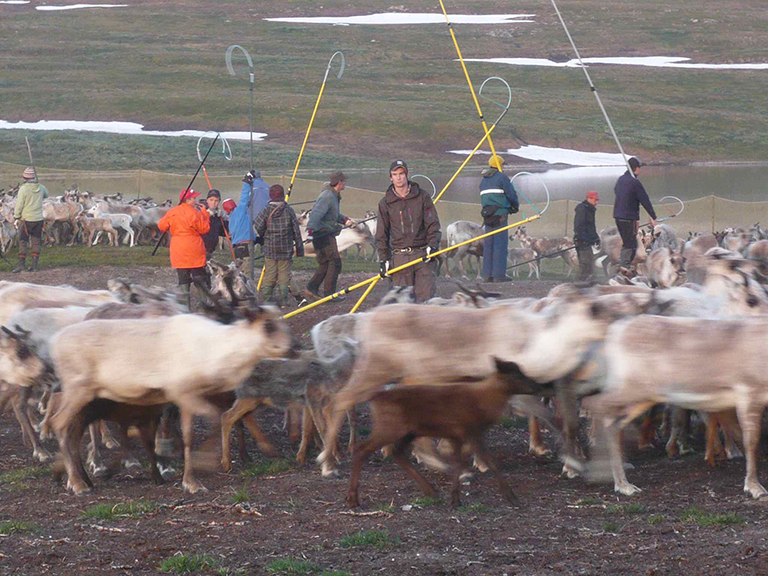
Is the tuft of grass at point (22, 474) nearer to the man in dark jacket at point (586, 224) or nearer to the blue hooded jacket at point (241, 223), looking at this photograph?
the blue hooded jacket at point (241, 223)

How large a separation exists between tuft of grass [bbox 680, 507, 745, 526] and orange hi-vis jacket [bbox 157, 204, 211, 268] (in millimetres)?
8128

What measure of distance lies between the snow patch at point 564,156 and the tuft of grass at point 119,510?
47.9 m

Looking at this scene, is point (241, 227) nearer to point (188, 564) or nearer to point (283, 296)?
point (283, 296)

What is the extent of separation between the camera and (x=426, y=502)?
6.74 m

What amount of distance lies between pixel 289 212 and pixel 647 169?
128ft

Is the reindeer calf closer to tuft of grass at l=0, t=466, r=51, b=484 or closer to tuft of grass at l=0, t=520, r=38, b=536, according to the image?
tuft of grass at l=0, t=520, r=38, b=536

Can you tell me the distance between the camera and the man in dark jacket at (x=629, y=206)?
14.9m

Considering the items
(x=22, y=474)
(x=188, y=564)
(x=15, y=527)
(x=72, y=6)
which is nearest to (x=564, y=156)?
(x=22, y=474)

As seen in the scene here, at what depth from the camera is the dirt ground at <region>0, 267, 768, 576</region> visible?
5.63 metres

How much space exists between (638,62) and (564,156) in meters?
37.2

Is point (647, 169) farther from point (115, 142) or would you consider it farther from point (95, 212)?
point (95, 212)

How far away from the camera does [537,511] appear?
656 cm

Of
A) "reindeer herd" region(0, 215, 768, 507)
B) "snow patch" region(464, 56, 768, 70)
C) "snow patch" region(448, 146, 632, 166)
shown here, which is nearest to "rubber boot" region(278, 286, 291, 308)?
"reindeer herd" region(0, 215, 768, 507)

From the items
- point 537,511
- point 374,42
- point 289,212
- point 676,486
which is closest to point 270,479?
point 537,511
